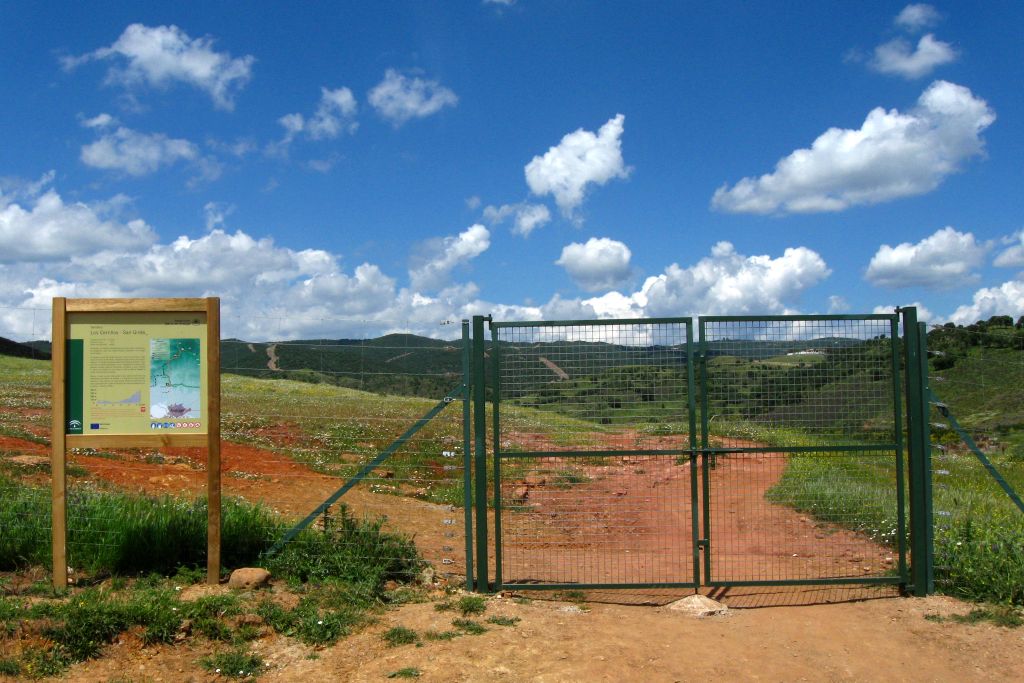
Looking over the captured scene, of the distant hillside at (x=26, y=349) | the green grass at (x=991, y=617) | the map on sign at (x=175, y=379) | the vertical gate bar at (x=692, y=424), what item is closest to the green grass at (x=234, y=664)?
the map on sign at (x=175, y=379)

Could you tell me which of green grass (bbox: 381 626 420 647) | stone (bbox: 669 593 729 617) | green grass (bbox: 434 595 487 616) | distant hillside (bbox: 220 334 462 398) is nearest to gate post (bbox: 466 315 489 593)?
distant hillside (bbox: 220 334 462 398)

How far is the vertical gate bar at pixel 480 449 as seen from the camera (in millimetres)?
6984

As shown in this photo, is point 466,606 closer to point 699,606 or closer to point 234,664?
point 234,664

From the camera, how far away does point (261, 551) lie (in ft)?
23.9

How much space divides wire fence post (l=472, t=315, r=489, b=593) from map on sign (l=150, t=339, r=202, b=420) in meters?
2.47

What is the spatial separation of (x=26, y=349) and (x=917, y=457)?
A: 373 inches

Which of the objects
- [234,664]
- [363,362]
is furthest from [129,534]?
[363,362]

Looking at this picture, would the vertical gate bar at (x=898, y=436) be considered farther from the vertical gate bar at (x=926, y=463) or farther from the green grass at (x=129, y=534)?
the green grass at (x=129, y=534)

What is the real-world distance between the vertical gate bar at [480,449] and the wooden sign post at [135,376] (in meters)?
2.27

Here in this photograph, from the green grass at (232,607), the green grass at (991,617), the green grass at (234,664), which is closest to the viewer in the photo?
the green grass at (234,664)

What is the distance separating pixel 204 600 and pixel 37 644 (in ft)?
3.72

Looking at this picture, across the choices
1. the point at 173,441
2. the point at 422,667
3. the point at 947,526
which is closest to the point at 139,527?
the point at 173,441

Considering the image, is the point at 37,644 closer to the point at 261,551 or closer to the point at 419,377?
the point at 261,551

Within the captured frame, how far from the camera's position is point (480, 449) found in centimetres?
704
